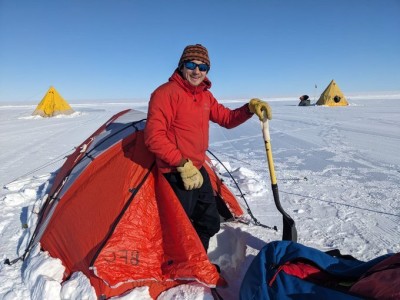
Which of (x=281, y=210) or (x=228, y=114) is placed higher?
(x=228, y=114)

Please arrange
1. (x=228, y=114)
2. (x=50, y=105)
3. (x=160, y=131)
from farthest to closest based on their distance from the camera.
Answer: (x=50, y=105), (x=228, y=114), (x=160, y=131)

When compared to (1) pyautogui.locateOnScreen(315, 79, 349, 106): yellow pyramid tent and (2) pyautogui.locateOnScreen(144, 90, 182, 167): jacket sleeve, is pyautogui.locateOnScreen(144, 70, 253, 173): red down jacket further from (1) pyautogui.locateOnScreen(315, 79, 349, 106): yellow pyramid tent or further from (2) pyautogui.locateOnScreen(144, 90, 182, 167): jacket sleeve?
(1) pyautogui.locateOnScreen(315, 79, 349, 106): yellow pyramid tent

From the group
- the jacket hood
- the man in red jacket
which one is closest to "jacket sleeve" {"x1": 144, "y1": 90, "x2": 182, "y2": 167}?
the man in red jacket

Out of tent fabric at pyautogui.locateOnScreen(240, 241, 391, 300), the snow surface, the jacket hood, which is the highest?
the jacket hood

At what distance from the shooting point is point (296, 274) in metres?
2.01

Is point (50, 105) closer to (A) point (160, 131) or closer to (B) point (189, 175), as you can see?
(A) point (160, 131)

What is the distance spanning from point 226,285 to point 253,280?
442 mm

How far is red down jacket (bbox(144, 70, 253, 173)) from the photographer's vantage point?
241 cm

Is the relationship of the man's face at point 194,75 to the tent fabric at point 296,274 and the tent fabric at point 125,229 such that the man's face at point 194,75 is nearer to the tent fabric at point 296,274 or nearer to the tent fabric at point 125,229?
the tent fabric at point 125,229

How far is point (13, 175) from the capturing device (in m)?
6.11

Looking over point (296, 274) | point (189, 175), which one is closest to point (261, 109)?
point (189, 175)

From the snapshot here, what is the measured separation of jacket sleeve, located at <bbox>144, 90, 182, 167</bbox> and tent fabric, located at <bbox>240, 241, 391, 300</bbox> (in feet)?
3.15

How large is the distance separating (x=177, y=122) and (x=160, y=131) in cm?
19

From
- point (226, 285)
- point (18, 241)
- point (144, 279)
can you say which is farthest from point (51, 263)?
point (226, 285)
